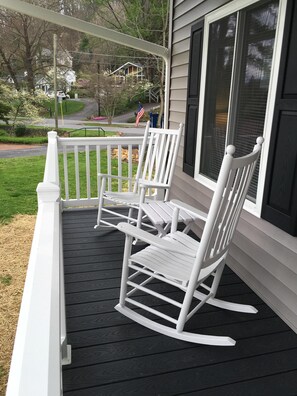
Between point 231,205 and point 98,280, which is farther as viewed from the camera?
point 98,280

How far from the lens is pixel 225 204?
5.52ft

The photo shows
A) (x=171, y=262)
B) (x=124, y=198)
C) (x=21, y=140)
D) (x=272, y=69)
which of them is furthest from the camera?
(x=21, y=140)

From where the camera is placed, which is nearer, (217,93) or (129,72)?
(217,93)

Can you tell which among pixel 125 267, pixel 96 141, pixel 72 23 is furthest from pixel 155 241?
pixel 72 23

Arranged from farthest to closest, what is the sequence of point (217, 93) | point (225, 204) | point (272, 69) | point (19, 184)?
point (19, 184)
point (217, 93)
point (272, 69)
point (225, 204)

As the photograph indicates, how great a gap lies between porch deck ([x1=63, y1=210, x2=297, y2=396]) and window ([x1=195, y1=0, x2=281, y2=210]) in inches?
34.3

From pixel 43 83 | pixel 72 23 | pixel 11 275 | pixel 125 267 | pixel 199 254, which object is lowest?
→ pixel 11 275

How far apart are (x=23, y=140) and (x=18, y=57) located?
8334 millimetres

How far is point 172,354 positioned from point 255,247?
0.98 m

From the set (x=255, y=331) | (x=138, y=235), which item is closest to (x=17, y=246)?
(x=138, y=235)

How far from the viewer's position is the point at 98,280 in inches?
99.7

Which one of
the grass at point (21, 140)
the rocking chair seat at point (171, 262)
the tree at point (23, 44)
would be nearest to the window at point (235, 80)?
the rocking chair seat at point (171, 262)

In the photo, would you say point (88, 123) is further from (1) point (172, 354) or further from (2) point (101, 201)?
(1) point (172, 354)

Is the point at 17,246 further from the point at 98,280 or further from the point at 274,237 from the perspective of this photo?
the point at 274,237
